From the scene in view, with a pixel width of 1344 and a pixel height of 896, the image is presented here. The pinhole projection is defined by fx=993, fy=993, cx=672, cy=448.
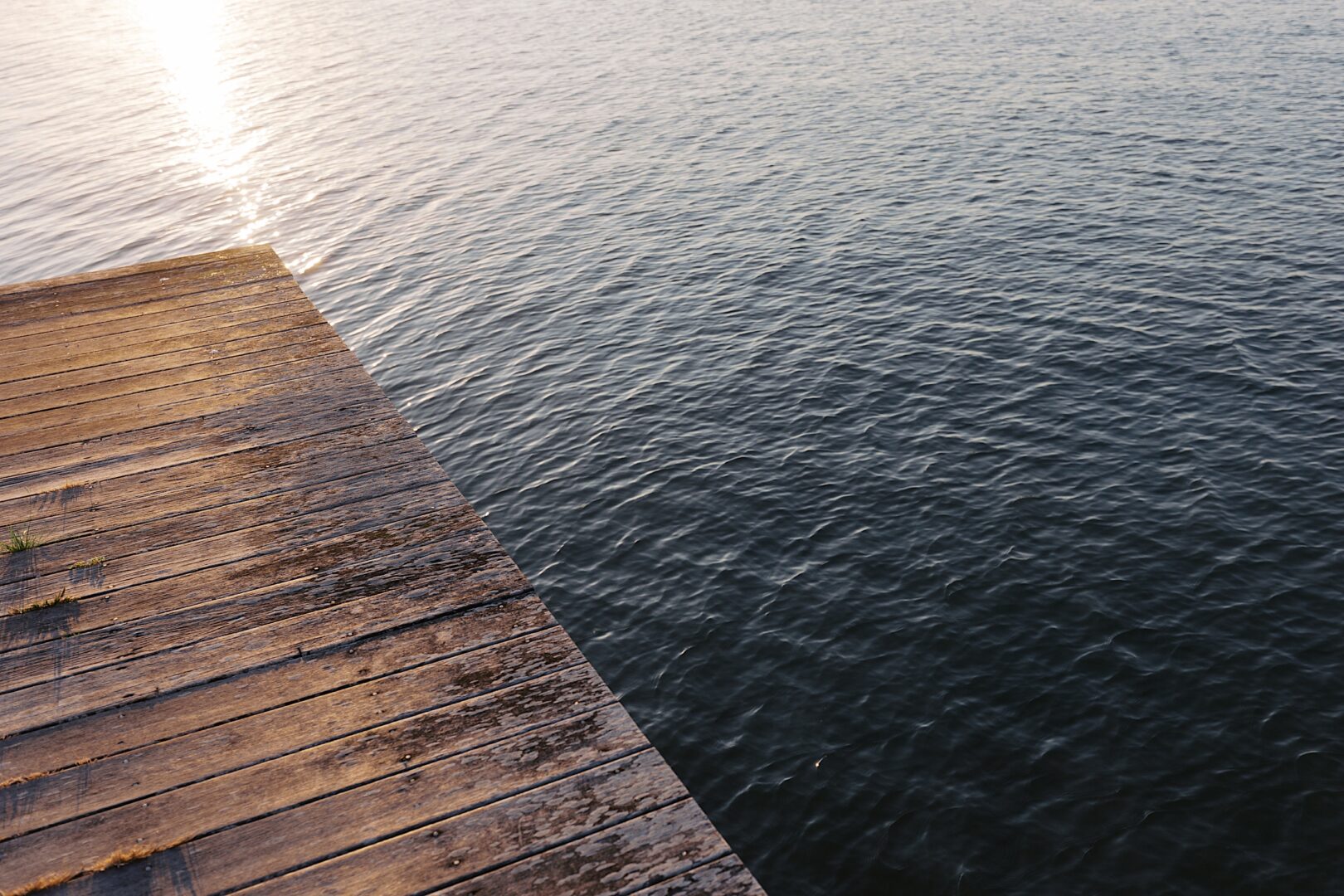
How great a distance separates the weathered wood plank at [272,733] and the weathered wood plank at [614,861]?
149cm

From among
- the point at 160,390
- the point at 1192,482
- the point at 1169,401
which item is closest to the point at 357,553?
the point at 160,390

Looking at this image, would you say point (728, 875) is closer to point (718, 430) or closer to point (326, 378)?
point (326, 378)

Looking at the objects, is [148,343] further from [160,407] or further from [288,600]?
[288,600]

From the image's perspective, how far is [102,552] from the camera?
8648 mm

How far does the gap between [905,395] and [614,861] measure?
19.3 m

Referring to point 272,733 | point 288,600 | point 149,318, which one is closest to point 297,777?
point 272,733

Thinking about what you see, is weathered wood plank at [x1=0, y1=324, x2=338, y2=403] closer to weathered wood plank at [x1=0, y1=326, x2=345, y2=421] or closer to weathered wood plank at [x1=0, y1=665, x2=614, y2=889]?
weathered wood plank at [x1=0, y1=326, x2=345, y2=421]

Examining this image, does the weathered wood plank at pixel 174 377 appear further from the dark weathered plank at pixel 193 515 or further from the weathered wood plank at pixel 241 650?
the weathered wood plank at pixel 241 650

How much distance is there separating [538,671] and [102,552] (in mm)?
4419

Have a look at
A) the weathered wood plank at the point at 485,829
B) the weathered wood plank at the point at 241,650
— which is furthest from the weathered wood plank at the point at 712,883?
the weathered wood plank at the point at 241,650

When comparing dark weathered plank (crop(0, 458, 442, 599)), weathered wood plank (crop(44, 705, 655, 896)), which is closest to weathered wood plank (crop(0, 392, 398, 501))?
dark weathered plank (crop(0, 458, 442, 599))

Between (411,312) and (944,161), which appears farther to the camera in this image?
(944,161)

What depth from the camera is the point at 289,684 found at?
23.1ft

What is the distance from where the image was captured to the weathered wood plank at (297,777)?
5.85 m
